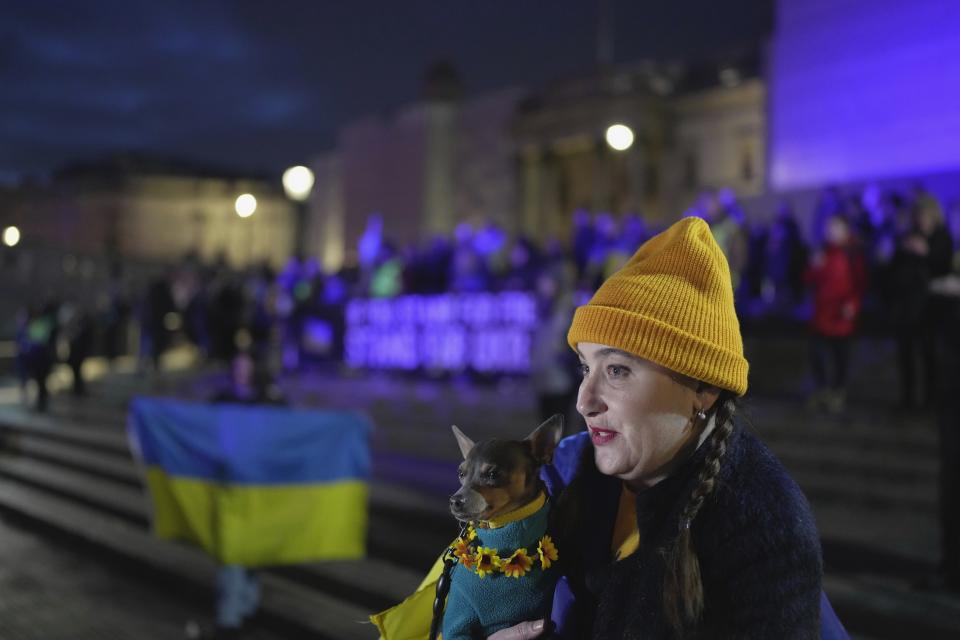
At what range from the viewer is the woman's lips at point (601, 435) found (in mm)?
1571

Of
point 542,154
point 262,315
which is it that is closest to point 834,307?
point 262,315

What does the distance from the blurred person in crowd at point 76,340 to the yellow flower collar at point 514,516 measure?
16.0 m

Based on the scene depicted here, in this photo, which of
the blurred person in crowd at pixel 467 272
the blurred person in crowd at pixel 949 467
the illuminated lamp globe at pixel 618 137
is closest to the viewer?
the blurred person in crowd at pixel 949 467

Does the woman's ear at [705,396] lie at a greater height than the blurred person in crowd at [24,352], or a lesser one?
greater

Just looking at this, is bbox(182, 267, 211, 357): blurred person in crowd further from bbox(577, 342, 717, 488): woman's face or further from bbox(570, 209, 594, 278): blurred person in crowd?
bbox(577, 342, 717, 488): woman's face

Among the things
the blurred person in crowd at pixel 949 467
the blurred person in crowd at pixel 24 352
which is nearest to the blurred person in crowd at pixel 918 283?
the blurred person in crowd at pixel 949 467

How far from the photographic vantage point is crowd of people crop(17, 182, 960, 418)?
7793 millimetres

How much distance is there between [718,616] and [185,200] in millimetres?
77608

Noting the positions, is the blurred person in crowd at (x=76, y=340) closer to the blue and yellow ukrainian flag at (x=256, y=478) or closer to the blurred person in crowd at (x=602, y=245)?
the blurred person in crowd at (x=602, y=245)

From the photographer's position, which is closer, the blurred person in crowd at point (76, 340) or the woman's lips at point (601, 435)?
the woman's lips at point (601, 435)

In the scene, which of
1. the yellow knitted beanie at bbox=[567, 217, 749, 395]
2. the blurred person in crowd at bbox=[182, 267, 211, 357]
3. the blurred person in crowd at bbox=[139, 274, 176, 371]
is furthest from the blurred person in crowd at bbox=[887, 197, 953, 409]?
the blurred person in crowd at bbox=[139, 274, 176, 371]

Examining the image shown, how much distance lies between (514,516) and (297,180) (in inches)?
481

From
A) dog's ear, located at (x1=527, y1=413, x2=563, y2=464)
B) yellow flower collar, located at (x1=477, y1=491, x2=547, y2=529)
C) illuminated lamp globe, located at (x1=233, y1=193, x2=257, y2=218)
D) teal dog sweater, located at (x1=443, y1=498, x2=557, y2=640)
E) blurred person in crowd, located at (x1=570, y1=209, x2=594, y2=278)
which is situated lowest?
teal dog sweater, located at (x1=443, y1=498, x2=557, y2=640)

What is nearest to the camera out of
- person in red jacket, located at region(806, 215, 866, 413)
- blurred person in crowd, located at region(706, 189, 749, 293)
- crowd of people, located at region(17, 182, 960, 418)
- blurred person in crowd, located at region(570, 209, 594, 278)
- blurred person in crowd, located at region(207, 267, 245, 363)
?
crowd of people, located at region(17, 182, 960, 418)
